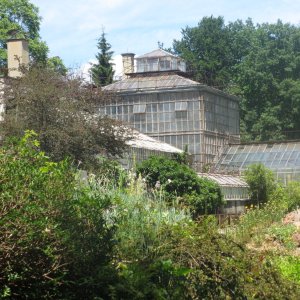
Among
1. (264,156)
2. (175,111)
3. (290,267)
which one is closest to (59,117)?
(290,267)

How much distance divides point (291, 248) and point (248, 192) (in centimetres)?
2403

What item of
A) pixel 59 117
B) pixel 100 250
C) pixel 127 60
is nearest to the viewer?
pixel 100 250

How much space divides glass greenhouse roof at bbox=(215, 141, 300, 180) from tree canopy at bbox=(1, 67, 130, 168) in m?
21.3

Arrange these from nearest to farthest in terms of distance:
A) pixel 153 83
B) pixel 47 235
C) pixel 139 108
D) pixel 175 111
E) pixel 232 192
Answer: pixel 47 235 < pixel 232 192 < pixel 175 111 < pixel 139 108 < pixel 153 83

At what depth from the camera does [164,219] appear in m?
11.1

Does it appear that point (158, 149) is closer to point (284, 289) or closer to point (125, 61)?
point (125, 61)

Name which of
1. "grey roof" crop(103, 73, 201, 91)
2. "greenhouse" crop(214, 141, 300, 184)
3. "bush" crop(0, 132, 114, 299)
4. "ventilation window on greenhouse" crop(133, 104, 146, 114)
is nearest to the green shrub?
"bush" crop(0, 132, 114, 299)

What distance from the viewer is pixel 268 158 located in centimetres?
4825

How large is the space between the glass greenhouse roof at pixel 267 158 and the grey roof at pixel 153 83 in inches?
192

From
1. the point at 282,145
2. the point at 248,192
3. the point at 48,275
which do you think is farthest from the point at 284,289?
the point at 282,145

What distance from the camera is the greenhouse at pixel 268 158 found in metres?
46.7

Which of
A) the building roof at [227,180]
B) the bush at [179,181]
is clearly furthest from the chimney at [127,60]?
the bush at [179,181]

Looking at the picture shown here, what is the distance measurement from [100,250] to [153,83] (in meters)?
43.7

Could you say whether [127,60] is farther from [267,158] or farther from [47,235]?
[47,235]
